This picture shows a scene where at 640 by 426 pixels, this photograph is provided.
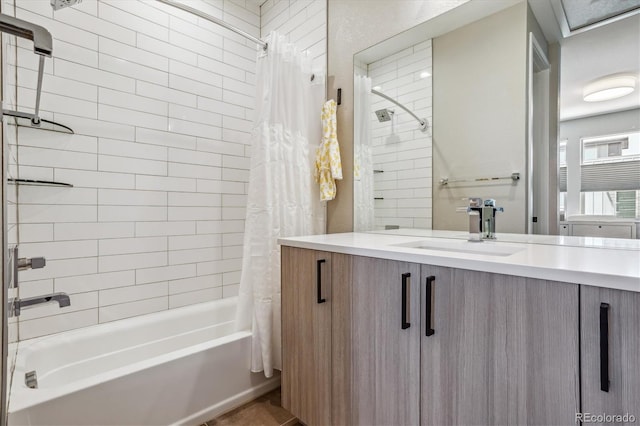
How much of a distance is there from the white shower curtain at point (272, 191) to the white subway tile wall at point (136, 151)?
49 cm

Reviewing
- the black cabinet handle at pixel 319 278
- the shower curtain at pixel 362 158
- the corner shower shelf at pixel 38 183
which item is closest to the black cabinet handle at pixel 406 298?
the black cabinet handle at pixel 319 278

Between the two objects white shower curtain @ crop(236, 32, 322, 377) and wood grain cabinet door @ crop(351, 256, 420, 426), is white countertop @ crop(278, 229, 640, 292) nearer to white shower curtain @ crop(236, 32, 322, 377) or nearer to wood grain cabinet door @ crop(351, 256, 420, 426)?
wood grain cabinet door @ crop(351, 256, 420, 426)

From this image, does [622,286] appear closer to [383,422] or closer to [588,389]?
[588,389]

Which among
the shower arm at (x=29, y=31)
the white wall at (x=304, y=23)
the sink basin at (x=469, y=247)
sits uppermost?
the white wall at (x=304, y=23)

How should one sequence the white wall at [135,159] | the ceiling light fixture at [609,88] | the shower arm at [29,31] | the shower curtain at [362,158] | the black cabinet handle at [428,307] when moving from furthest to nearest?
the shower curtain at [362,158], the white wall at [135,159], the ceiling light fixture at [609,88], the black cabinet handle at [428,307], the shower arm at [29,31]

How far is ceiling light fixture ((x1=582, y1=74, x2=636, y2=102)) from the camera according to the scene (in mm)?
1081

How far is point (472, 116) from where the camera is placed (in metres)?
1.44

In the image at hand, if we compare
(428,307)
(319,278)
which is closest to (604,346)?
(428,307)

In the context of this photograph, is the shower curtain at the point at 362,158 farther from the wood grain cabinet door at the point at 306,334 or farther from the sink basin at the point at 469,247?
the wood grain cabinet door at the point at 306,334

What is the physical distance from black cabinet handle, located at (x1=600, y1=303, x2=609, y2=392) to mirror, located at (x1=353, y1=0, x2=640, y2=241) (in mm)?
641

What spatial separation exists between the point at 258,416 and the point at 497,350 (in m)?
1.29

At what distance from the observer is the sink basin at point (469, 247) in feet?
3.96

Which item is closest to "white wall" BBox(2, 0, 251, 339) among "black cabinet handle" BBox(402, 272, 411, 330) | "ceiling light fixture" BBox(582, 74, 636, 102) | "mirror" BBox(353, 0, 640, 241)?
"mirror" BBox(353, 0, 640, 241)

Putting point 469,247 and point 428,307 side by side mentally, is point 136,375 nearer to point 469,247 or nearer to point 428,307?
point 428,307
